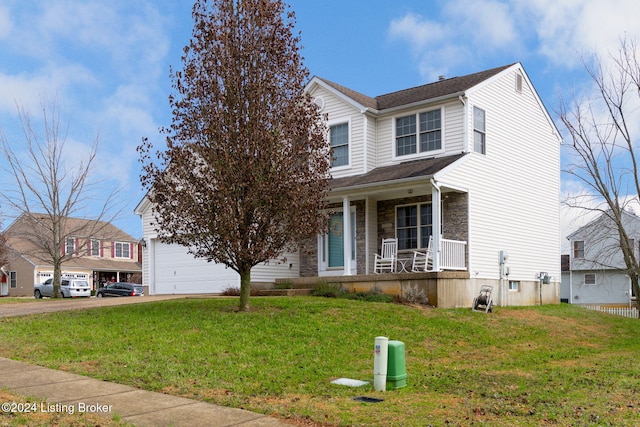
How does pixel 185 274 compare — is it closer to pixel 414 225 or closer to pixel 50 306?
pixel 50 306

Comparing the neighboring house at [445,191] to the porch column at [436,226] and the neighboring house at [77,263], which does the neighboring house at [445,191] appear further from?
the neighboring house at [77,263]

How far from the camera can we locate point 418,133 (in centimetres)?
2078

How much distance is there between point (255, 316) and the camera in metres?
13.7

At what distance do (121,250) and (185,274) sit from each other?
91.1ft

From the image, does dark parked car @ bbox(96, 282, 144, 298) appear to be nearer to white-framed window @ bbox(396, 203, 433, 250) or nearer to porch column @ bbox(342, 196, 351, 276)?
porch column @ bbox(342, 196, 351, 276)

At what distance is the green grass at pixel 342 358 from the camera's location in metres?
7.41

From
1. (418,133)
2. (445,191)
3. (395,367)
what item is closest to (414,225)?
(445,191)

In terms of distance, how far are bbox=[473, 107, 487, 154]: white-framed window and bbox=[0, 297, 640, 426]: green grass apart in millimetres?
5917

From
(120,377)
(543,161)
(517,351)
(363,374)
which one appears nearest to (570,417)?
(363,374)

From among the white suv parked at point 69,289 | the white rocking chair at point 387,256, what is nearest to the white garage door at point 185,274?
the white rocking chair at point 387,256

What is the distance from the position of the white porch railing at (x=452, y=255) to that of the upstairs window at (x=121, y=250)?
124 feet

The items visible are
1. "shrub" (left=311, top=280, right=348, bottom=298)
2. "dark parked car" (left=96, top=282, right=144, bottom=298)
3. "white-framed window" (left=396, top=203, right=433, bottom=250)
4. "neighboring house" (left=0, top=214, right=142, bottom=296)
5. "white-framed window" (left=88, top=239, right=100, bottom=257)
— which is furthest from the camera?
"neighboring house" (left=0, top=214, right=142, bottom=296)

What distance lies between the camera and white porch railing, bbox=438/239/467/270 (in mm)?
17953

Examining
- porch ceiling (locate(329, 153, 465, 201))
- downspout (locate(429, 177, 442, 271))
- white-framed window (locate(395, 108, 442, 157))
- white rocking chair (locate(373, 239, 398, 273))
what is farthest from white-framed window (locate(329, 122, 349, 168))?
downspout (locate(429, 177, 442, 271))
